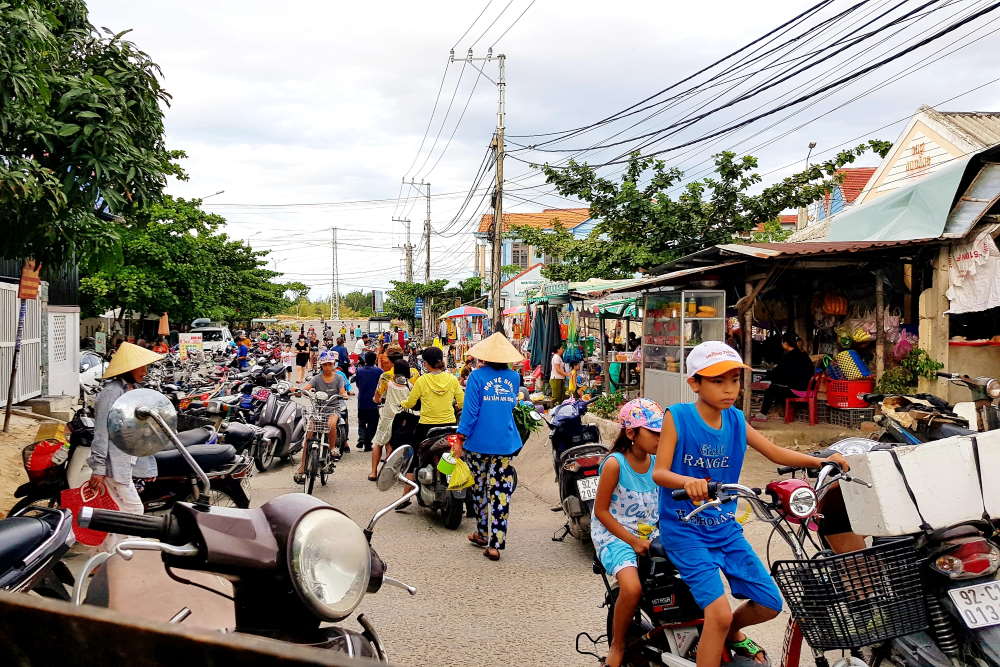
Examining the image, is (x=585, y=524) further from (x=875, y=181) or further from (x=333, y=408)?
(x=875, y=181)

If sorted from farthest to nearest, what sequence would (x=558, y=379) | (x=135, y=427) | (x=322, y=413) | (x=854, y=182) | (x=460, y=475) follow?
(x=854, y=182), (x=558, y=379), (x=322, y=413), (x=460, y=475), (x=135, y=427)

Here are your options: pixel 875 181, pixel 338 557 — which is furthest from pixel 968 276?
pixel 875 181

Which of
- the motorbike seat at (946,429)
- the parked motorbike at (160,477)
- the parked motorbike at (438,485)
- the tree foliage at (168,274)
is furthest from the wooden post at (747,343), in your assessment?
the tree foliage at (168,274)

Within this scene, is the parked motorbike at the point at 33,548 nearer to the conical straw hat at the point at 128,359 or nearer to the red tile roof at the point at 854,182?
the conical straw hat at the point at 128,359

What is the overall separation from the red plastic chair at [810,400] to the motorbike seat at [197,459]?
8.69 m

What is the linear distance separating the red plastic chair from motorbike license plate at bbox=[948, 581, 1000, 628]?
8.95m

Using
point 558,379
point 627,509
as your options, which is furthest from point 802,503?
point 558,379

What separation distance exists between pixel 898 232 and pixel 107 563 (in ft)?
Answer: 34.1

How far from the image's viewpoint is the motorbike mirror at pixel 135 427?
2.51m

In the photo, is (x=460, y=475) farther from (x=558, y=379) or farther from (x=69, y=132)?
(x=558, y=379)

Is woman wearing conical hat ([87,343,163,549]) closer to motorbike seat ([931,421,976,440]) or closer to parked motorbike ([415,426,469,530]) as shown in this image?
parked motorbike ([415,426,469,530])

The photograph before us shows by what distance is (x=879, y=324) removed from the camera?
10.8 meters

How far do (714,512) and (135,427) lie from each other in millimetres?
2303

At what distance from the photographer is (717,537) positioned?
10.4 ft
